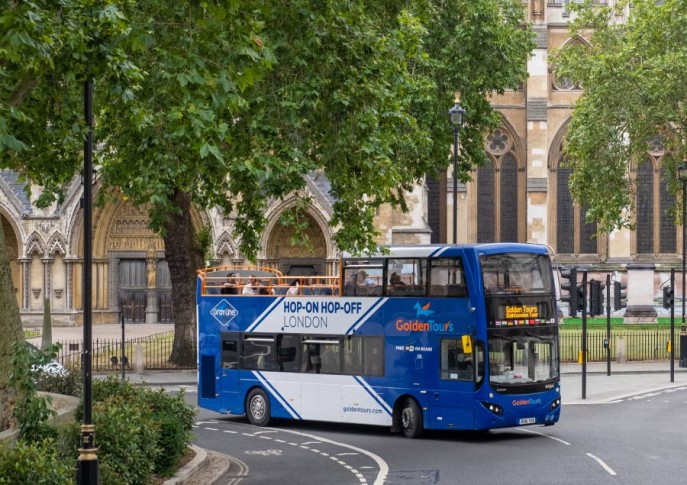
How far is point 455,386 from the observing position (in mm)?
22250

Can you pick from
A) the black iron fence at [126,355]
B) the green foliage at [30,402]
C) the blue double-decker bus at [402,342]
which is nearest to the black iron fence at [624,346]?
the black iron fence at [126,355]

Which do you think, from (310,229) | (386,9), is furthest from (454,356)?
(310,229)

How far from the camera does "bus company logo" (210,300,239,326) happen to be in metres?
26.1

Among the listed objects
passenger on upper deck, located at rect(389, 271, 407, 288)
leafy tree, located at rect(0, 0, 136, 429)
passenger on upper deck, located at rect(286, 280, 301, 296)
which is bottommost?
passenger on upper deck, located at rect(286, 280, 301, 296)

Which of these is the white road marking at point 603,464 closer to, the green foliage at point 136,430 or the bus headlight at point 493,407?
the bus headlight at point 493,407

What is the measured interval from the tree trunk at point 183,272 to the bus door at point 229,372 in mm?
7858

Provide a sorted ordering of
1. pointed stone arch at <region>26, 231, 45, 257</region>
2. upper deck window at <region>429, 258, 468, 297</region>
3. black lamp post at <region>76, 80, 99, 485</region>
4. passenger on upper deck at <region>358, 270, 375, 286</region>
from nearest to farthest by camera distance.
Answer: black lamp post at <region>76, 80, 99, 485</region> < upper deck window at <region>429, 258, 468, 297</region> < passenger on upper deck at <region>358, 270, 375, 286</region> < pointed stone arch at <region>26, 231, 45, 257</region>

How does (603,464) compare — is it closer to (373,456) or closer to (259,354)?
(373,456)

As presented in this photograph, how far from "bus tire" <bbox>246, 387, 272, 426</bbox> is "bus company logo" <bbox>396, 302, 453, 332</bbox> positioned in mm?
3803

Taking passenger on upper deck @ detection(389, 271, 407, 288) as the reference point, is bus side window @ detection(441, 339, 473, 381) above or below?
below

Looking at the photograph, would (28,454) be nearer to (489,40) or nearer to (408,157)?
(408,157)

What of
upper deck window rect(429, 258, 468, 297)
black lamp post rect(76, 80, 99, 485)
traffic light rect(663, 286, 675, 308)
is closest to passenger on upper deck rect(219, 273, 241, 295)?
upper deck window rect(429, 258, 468, 297)

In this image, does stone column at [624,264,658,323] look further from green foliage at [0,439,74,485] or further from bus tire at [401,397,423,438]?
green foliage at [0,439,74,485]

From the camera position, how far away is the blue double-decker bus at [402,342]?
71.9 feet
